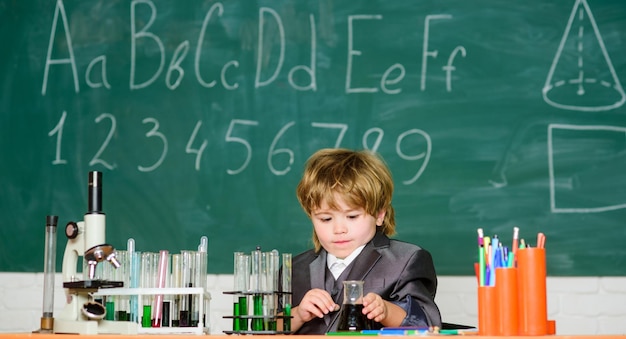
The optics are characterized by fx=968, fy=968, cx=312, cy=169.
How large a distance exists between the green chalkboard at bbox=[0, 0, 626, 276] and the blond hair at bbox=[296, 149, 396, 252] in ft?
2.64

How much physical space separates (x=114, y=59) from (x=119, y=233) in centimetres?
63

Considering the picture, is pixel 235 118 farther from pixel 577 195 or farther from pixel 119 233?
pixel 577 195

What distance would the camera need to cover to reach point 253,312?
1.89 metres

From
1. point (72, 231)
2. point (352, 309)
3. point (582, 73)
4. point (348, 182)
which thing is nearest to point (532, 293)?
point (352, 309)

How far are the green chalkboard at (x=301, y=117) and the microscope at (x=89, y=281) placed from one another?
4.49 ft

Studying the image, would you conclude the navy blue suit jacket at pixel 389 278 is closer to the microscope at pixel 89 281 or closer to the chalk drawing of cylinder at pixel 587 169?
the microscope at pixel 89 281

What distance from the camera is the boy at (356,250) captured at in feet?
7.59

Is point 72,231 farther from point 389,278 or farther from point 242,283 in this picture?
point 389,278

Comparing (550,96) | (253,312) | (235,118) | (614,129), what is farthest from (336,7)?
(253,312)

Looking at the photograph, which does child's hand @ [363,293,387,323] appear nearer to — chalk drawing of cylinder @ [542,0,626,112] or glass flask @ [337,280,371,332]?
glass flask @ [337,280,371,332]

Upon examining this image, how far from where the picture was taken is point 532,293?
1629 millimetres

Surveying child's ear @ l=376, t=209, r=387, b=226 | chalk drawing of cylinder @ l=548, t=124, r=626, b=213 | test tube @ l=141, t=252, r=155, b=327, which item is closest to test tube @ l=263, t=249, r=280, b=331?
test tube @ l=141, t=252, r=155, b=327

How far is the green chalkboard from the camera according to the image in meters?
3.20

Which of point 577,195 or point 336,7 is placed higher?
point 336,7
